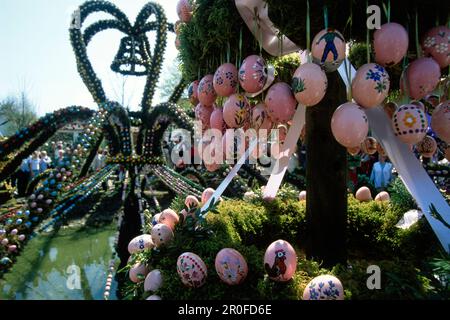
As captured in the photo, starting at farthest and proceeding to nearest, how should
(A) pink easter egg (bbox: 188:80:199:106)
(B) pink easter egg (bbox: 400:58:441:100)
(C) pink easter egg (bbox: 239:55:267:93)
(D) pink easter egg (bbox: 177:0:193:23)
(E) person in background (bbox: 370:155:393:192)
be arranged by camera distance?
1. (E) person in background (bbox: 370:155:393:192)
2. (A) pink easter egg (bbox: 188:80:199:106)
3. (D) pink easter egg (bbox: 177:0:193:23)
4. (C) pink easter egg (bbox: 239:55:267:93)
5. (B) pink easter egg (bbox: 400:58:441:100)

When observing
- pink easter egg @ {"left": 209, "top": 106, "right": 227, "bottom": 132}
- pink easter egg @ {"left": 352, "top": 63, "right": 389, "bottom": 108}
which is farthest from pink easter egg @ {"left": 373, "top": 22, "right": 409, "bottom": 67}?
pink easter egg @ {"left": 209, "top": 106, "right": 227, "bottom": 132}

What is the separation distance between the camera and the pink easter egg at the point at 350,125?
1294 millimetres

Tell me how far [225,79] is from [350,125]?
630mm

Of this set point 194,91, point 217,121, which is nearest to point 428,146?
point 217,121

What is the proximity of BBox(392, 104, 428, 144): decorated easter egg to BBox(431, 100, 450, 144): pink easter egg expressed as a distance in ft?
0.29

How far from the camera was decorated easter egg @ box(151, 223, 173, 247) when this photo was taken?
1.62 m

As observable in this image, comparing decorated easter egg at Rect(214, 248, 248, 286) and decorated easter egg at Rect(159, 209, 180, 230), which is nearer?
decorated easter egg at Rect(214, 248, 248, 286)

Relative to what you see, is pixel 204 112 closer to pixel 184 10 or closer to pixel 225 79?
pixel 225 79

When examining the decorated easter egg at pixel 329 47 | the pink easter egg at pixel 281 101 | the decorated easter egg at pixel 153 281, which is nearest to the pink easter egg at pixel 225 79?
the pink easter egg at pixel 281 101

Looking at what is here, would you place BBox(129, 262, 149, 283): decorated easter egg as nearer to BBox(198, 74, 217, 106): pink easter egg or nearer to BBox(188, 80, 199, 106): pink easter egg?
BBox(198, 74, 217, 106): pink easter egg

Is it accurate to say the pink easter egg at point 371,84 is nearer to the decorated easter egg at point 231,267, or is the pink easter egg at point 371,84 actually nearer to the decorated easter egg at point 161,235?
the decorated easter egg at point 231,267
